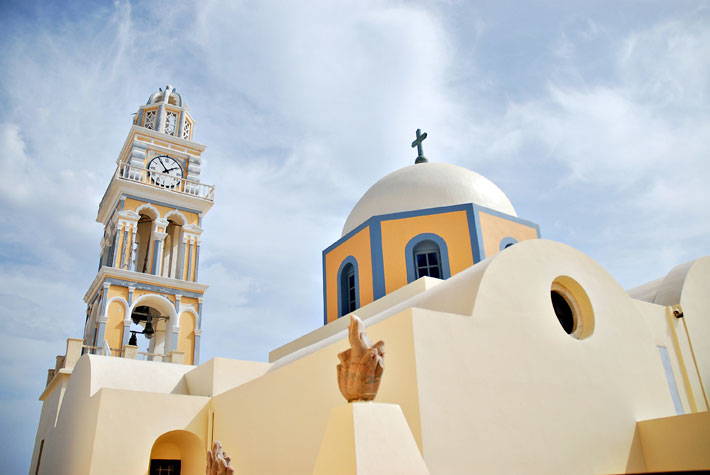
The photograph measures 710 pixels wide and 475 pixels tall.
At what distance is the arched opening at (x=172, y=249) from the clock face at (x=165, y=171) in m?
1.33

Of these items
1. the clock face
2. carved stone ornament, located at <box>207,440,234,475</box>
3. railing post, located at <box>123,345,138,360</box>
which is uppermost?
the clock face

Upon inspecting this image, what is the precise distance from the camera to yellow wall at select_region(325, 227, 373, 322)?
1139 cm

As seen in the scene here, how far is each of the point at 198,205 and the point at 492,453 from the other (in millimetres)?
14828

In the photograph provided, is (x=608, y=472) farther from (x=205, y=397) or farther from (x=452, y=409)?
(x=205, y=397)

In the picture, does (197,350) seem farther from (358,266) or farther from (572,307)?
(572,307)

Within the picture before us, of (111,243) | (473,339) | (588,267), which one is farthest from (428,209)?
(111,243)

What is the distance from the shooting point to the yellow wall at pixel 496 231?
1106 centimetres

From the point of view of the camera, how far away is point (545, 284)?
26.1 feet

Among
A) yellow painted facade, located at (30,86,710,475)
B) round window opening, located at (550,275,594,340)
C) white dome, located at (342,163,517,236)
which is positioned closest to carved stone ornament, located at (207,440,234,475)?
yellow painted facade, located at (30,86,710,475)

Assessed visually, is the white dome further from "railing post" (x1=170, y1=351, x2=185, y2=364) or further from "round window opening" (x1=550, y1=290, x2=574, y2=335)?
"railing post" (x1=170, y1=351, x2=185, y2=364)

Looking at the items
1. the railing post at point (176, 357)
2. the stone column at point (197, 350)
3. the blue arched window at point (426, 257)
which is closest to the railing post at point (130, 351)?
the railing post at point (176, 357)

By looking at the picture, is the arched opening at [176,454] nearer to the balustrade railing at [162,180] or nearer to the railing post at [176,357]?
the railing post at [176,357]

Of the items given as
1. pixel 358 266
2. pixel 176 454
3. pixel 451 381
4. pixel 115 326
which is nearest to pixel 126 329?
pixel 115 326

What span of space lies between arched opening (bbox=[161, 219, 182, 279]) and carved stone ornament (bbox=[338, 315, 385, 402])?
14.0 meters
